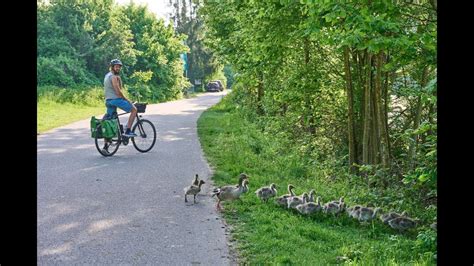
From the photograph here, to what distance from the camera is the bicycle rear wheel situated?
12.4m

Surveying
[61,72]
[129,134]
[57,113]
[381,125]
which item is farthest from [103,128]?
[61,72]

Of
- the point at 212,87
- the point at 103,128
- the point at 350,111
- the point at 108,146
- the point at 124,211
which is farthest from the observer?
the point at 212,87

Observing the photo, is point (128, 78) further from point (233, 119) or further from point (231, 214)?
point (231, 214)

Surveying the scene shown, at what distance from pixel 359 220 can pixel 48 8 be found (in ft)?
140

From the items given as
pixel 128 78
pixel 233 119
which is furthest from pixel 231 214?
pixel 128 78

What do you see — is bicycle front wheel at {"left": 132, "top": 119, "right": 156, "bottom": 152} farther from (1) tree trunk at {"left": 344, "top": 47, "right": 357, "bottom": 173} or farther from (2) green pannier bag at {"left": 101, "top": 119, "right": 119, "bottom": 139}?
(1) tree trunk at {"left": 344, "top": 47, "right": 357, "bottom": 173}

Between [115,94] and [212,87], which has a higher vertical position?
[212,87]

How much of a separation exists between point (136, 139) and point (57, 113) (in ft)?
45.8

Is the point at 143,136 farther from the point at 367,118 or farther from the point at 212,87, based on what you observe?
the point at 212,87

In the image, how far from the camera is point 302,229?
6.96 m

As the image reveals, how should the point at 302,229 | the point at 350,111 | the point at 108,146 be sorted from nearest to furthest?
→ the point at 302,229
the point at 108,146
the point at 350,111

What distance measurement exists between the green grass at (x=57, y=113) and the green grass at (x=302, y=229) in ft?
30.3

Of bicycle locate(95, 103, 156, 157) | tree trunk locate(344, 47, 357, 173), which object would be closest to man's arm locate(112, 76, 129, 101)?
bicycle locate(95, 103, 156, 157)

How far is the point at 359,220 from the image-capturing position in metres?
8.05
